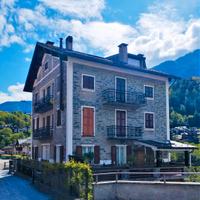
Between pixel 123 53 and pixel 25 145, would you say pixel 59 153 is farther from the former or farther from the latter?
pixel 25 145

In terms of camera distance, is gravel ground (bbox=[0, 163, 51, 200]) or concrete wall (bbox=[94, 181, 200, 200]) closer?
A: concrete wall (bbox=[94, 181, 200, 200])

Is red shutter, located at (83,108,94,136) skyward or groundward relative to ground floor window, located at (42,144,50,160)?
skyward

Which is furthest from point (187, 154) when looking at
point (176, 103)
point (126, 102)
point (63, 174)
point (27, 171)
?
point (176, 103)

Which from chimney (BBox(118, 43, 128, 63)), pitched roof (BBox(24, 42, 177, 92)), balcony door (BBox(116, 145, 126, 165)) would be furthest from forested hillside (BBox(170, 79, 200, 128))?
Answer: balcony door (BBox(116, 145, 126, 165))

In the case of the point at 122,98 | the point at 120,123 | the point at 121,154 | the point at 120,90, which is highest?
the point at 120,90

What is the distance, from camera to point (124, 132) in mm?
24672

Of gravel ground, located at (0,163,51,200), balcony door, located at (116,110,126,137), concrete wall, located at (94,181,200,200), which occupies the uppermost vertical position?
balcony door, located at (116,110,126,137)

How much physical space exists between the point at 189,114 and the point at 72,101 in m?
51.4

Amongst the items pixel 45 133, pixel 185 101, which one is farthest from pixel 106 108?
pixel 185 101

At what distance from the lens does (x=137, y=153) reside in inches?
1011

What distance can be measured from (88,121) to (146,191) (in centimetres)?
1152

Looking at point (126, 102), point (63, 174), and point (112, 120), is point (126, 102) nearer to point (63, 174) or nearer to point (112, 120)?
point (112, 120)

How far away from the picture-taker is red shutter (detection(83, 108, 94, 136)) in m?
22.9

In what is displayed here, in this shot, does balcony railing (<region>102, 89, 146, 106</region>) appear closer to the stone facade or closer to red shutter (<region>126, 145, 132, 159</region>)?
the stone facade
